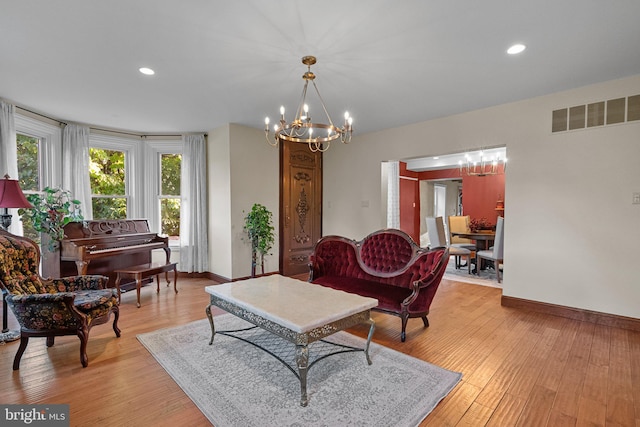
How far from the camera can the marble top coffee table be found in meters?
2.01

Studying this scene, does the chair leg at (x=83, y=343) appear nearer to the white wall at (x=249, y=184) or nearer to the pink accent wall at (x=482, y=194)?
the white wall at (x=249, y=184)

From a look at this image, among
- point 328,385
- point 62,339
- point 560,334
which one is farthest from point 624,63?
point 62,339

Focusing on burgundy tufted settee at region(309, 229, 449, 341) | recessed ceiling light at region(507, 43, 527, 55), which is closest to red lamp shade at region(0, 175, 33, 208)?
burgundy tufted settee at region(309, 229, 449, 341)

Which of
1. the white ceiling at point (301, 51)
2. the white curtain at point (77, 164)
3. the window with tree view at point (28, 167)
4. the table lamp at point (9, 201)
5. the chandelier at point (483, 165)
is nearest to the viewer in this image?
the white ceiling at point (301, 51)

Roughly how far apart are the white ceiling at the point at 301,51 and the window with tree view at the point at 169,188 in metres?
Answer: 1.65

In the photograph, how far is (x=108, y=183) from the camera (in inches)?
→ 212

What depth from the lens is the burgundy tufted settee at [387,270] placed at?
309 cm

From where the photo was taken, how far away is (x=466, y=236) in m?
6.00

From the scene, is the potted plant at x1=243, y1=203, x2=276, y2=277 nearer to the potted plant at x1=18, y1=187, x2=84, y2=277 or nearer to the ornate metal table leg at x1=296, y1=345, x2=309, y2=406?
the potted plant at x1=18, y1=187, x2=84, y2=277

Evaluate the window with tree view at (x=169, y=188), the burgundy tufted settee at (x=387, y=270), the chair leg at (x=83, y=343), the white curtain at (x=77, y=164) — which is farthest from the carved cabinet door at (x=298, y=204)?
the chair leg at (x=83, y=343)

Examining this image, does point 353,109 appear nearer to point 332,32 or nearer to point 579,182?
point 332,32

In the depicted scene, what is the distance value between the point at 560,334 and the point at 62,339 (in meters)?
5.03

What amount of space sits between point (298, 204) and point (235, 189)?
140cm

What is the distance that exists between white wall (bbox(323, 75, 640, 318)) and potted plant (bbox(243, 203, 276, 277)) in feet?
9.76
